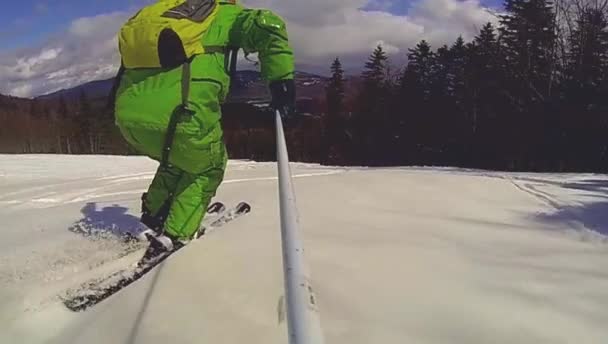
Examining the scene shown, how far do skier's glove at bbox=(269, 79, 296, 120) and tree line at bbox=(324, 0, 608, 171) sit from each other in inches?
990

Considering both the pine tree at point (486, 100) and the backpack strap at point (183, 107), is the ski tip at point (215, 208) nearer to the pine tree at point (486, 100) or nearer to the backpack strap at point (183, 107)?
the backpack strap at point (183, 107)

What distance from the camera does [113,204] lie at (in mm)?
4863

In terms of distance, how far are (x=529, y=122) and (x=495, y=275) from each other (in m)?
30.7

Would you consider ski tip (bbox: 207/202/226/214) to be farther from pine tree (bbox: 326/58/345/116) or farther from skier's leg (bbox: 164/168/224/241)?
pine tree (bbox: 326/58/345/116)

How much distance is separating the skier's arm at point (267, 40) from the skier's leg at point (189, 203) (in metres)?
0.67

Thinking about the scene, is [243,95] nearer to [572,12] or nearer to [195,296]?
[195,296]

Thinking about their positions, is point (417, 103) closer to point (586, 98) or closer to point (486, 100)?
point (486, 100)

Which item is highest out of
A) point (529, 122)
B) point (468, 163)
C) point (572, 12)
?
point (572, 12)

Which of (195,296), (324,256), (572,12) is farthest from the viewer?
(572,12)

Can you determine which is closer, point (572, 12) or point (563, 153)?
point (572, 12)

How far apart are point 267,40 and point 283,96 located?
0.98 feet

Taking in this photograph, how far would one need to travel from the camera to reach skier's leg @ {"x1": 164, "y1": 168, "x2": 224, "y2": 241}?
3092 mm

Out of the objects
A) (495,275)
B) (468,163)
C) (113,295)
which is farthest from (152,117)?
(468,163)

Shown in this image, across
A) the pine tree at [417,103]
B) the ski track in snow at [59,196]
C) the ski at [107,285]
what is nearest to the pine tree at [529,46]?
the pine tree at [417,103]
